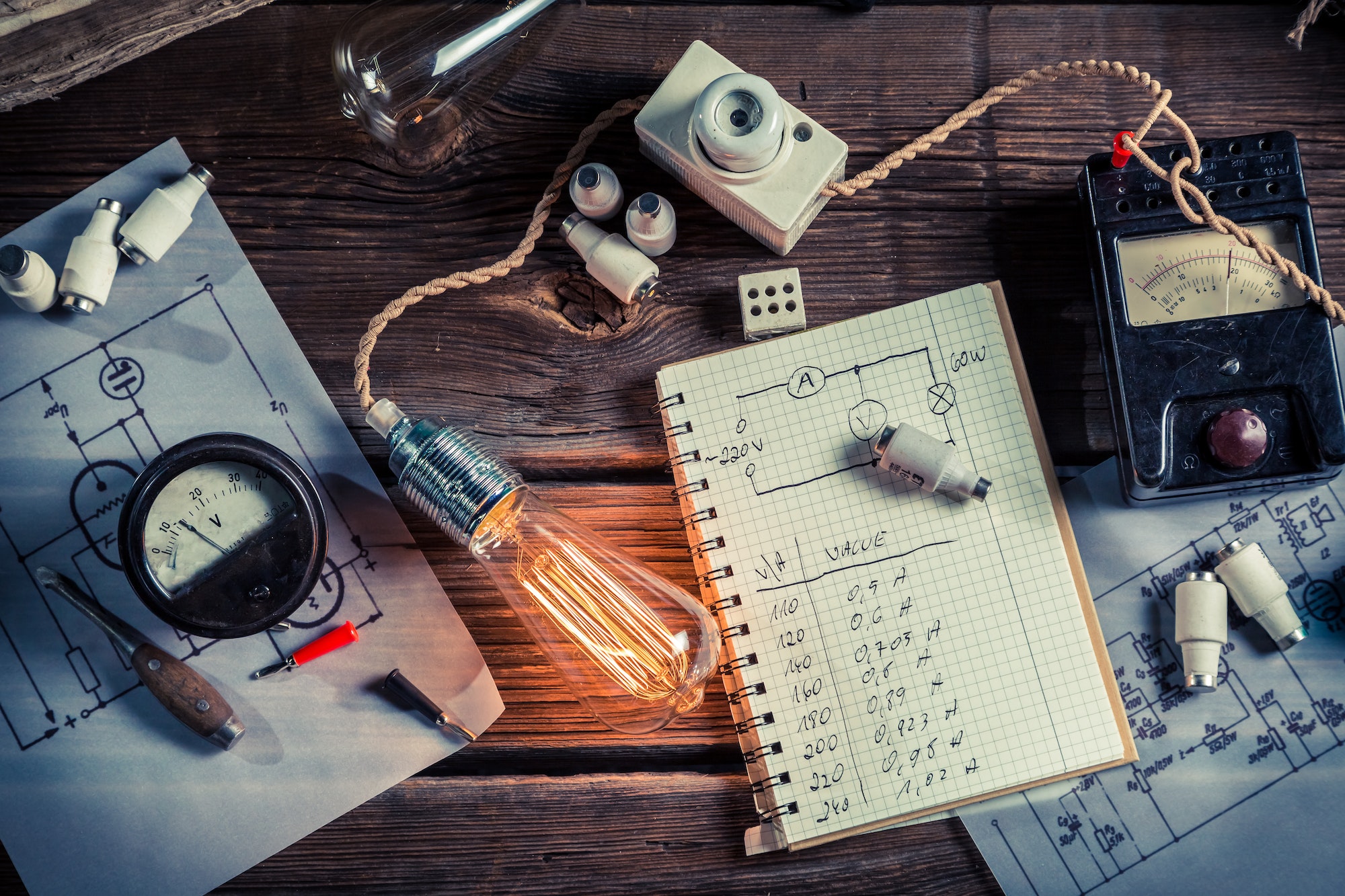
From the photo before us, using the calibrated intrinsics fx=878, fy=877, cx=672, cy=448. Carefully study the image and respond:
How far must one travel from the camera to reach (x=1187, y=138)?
0.85 m

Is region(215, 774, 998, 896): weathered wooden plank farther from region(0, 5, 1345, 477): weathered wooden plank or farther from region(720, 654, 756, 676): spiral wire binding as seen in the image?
region(0, 5, 1345, 477): weathered wooden plank

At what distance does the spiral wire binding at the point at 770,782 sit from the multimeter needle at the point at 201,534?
1.90 feet

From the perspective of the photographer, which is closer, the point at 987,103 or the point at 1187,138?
the point at 1187,138

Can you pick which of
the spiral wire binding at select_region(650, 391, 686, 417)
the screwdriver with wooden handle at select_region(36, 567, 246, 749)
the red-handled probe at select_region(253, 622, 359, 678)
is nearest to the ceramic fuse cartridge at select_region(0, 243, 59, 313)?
the screwdriver with wooden handle at select_region(36, 567, 246, 749)

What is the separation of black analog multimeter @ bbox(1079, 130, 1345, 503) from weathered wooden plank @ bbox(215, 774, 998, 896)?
0.53m

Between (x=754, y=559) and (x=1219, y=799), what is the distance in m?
0.52

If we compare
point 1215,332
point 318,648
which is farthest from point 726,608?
point 1215,332

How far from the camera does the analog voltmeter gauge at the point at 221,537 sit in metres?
0.83

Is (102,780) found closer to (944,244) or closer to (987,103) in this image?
(944,244)

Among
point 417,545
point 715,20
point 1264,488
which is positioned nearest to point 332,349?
point 417,545

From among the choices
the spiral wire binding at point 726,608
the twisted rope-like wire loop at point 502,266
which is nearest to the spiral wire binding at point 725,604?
the spiral wire binding at point 726,608

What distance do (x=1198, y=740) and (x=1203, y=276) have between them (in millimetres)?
466

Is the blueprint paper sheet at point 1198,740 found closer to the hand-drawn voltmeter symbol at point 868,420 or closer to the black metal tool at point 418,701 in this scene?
the hand-drawn voltmeter symbol at point 868,420

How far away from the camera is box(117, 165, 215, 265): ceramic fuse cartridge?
0.94 meters
